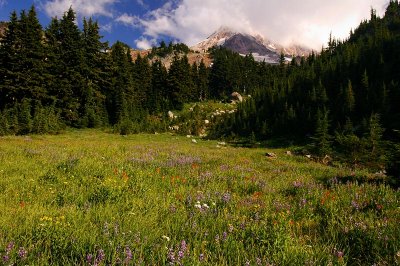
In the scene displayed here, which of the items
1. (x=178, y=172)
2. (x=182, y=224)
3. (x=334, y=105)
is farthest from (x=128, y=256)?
(x=334, y=105)

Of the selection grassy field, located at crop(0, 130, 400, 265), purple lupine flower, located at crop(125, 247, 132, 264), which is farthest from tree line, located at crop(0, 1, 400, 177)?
purple lupine flower, located at crop(125, 247, 132, 264)

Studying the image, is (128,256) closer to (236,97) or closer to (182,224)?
(182,224)

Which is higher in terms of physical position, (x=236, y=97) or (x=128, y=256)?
(x=236, y=97)

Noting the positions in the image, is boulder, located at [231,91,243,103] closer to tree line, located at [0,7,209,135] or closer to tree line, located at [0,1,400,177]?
tree line, located at [0,1,400,177]

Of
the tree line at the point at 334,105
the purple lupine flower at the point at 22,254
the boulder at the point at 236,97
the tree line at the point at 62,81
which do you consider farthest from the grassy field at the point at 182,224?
the boulder at the point at 236,97

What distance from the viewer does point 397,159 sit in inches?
427

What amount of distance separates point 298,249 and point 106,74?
6229cm

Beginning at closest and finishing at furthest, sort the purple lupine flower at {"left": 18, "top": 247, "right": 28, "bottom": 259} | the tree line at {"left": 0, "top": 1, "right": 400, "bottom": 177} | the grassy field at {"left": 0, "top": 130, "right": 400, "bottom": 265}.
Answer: the purple lupine flower at {"left": 18, "top": 247, "right": 28, "bottom": 259} < the grassy field at {"left": 0, "top": 130, "right": 400, "bottom": 265} < the tree line at {"left": 0, "top": 1, "right": 400, "bottom": 177}

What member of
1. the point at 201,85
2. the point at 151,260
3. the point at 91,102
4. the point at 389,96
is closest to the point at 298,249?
the point at 151,260

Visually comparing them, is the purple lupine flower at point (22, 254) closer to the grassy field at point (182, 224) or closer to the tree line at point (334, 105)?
the grassy field at point (182, 224)

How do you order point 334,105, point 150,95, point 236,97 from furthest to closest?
1. point 236,97
2. point 150,95
3. point 334,105

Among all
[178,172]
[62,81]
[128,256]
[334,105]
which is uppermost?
[62,81]

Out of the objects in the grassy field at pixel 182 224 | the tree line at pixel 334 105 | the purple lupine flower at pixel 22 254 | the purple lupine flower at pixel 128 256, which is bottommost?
the grassy field at pixel 182 224

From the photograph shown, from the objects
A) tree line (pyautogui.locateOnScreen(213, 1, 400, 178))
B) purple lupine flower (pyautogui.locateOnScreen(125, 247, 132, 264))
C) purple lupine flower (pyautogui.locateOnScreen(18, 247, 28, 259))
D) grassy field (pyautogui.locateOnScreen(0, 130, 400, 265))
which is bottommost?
grassy field (pyautogui.locateOnScreen(0, 130, 400, 265))
